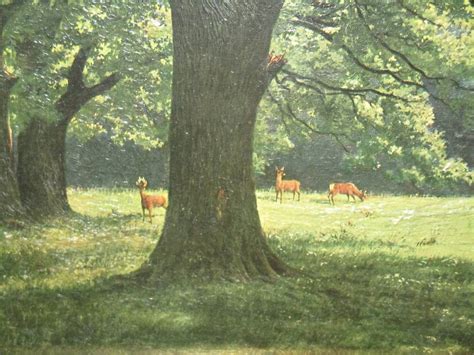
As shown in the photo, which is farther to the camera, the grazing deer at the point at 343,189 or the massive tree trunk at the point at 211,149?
the grazing deer at the point at 343,189

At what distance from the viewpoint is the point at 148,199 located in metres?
4.25

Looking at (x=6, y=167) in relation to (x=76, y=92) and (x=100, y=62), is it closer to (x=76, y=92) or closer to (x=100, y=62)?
(x=76, y=92)

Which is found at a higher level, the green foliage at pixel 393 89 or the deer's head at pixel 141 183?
the green foliage at pixel 393 89

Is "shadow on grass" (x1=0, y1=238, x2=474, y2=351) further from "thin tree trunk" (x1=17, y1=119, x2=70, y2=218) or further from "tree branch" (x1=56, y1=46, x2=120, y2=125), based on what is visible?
"tree branch" (x1=56, y1=46, x2=120, y2=125)

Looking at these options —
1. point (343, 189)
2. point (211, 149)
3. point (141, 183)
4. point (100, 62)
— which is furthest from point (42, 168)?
point (343, 189)

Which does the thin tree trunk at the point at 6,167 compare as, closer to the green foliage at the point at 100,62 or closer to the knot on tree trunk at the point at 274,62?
the green foliage at the point at 100,62

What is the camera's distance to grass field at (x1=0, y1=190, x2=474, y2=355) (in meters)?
4.00

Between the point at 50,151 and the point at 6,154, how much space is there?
261 millimetres

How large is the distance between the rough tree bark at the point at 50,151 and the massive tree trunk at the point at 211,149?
57 centimetres

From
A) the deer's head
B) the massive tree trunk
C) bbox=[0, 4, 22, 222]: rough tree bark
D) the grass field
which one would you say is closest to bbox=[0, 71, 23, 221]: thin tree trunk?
bbox=[0, 4, 22, 222]: rough tree bark

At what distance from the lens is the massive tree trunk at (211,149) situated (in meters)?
4.26

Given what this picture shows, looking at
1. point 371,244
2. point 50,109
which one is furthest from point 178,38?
point 371,244

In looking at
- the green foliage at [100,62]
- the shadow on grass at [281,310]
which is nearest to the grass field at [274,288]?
the shadow on grass at [281,310]

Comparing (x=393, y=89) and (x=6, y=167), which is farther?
(x=393, y=89)
